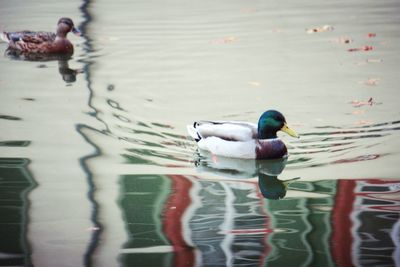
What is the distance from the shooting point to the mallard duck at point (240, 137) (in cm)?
847

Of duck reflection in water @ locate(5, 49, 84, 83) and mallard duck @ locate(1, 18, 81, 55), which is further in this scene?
mallard duck @ locate(1, 18, 81, 55)

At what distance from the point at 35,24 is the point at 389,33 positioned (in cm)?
549

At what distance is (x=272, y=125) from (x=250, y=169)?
0.47 metres

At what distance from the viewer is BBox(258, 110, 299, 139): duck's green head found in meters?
8.43

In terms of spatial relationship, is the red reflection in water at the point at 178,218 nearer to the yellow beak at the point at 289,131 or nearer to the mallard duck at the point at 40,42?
the yellow beak at the point at 289,131

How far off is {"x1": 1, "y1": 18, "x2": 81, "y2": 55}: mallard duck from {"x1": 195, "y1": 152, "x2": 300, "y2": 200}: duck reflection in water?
14.8 ft

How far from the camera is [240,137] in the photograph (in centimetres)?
857

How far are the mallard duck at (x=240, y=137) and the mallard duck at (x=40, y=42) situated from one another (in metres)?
4.38

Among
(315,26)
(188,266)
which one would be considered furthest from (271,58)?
(188,266)

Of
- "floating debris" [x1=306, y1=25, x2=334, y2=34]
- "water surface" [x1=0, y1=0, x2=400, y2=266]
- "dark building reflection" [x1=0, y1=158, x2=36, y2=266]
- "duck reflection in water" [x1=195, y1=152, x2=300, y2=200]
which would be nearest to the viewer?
"dark building reflection" [x1=0, y1=158, x2=36, y2=266]

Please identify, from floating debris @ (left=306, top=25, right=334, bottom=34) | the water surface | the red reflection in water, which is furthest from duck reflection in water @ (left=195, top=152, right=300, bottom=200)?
floating debris @ (left=306, top=25, right=334, bottom=34)

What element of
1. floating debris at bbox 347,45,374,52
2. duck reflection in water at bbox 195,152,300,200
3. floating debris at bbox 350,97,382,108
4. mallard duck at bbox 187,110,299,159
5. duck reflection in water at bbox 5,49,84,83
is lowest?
duck reflection in water at bbox 195,152,300,200

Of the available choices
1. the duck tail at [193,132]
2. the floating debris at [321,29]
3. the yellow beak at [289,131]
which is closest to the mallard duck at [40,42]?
the floating debris at [321,29]

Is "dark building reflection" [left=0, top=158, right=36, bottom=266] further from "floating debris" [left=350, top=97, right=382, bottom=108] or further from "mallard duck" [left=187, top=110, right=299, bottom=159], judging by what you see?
"floating debris" [left=350, top=97, right=382, bottom=108]
